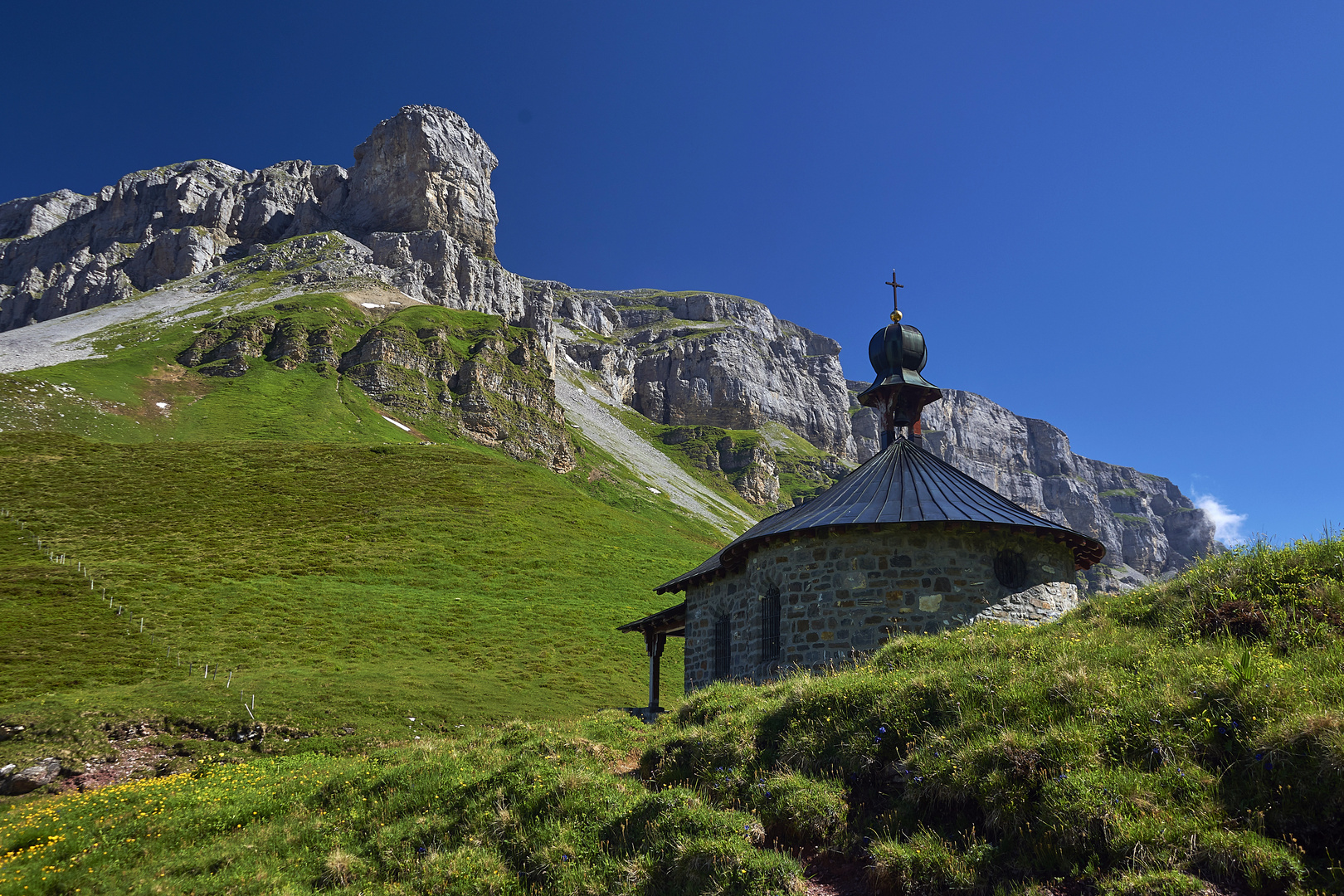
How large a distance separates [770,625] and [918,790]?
10.8 metres

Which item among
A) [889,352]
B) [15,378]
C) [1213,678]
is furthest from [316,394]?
[1213,678]

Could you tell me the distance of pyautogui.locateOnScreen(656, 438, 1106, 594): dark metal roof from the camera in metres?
16.8

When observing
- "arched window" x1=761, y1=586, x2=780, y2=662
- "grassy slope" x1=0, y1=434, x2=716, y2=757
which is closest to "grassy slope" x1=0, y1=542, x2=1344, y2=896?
"arched window" x1=761, y1=586, x2=780, y2=662

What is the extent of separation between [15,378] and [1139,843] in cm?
10296

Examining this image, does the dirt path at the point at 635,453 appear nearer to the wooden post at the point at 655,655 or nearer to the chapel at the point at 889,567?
the wooden post at the point at 655,655

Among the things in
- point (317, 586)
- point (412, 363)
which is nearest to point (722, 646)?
point (317, 586)

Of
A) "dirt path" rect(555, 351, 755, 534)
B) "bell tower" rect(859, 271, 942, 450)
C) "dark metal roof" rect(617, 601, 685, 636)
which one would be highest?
"dirt path" rect(555, 351, 755, 534)

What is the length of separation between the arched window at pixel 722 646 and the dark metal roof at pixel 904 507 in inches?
56.2

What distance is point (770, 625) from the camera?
18734mm

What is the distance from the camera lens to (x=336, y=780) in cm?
1384

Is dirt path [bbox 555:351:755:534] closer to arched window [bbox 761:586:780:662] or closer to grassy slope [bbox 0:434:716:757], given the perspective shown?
Answer: grassy slope [bbox 0:434:716:757]

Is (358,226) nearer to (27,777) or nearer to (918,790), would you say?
(27,777)

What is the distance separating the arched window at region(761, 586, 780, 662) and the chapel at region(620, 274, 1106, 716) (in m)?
0.03

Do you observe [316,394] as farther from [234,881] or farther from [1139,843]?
[1139,843]
